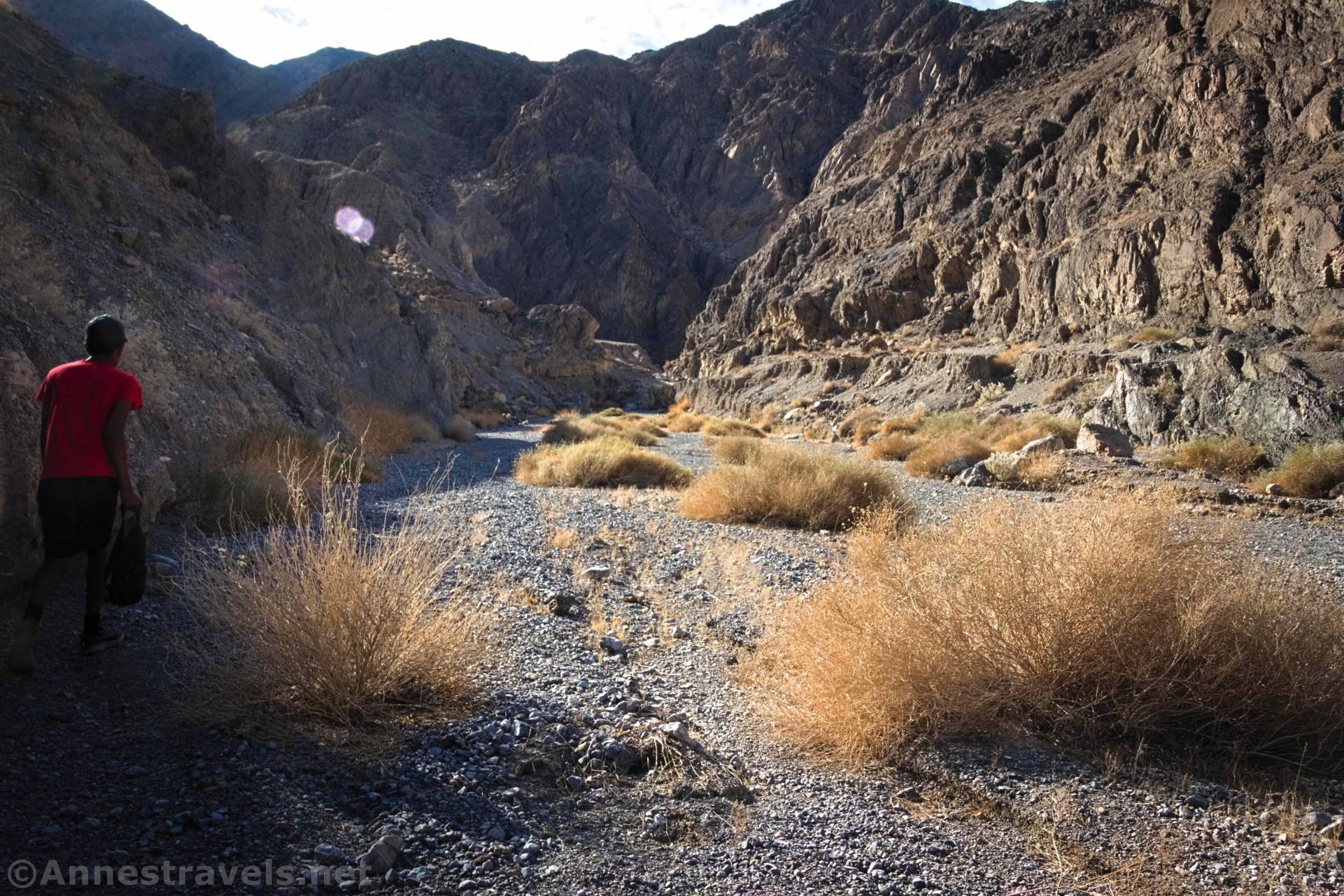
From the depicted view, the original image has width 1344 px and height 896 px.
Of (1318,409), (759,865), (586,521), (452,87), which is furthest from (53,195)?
(452,87)

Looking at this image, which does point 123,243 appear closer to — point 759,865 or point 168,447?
point 168,447

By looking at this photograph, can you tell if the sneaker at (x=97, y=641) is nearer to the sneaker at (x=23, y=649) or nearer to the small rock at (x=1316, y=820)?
the sneaker at (x=23, y=649)

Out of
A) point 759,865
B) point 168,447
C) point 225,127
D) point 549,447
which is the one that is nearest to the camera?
point 759,865

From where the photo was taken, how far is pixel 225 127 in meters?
103

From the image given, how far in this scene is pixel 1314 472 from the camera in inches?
410

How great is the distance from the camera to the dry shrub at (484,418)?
30953 millimetres

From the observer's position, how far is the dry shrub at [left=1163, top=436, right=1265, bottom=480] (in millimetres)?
11914

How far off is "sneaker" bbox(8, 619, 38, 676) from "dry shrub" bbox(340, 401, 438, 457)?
10.7 m

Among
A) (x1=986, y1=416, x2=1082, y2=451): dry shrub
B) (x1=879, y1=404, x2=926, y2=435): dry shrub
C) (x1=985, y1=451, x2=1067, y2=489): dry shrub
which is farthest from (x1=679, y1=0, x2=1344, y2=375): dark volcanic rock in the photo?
(x1=985, y1=451, x2=1067, y2=489): dry shrub

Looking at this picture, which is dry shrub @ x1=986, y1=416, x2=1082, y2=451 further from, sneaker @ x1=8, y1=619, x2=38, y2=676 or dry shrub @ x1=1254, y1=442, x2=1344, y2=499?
sneaker @ x1=8, y1=619, x2=38, y2=676

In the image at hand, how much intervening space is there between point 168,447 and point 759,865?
7389 millimetres

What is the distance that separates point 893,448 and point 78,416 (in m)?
17.3

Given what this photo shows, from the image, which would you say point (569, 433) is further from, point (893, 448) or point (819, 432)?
point (819, 432)

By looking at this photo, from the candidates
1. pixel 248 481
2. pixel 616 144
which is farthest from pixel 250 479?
pixel 616 144
